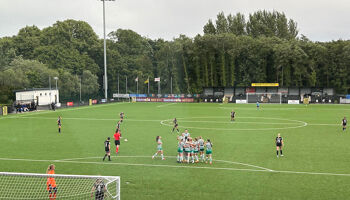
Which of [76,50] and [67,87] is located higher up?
[76,50]

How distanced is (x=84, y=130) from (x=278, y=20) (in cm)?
9807

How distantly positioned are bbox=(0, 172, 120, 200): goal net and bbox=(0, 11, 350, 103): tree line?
68.9 metres

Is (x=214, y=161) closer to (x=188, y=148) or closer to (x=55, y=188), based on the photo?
(x=188, y=148)

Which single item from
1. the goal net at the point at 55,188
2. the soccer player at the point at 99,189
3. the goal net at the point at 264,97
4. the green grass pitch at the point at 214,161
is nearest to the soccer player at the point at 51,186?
the goal net at the point at 55,188

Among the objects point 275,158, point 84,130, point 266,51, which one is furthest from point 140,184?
point 266,51

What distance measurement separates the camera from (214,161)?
24.7 m

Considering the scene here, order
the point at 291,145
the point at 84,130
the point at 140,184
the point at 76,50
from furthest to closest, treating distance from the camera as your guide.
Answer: the point at 76,50, the point at 84,130, the point at 291,145, the point at 140,184

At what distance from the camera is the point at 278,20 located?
12306cm

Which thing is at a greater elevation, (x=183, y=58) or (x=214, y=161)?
(x=183, y=58)

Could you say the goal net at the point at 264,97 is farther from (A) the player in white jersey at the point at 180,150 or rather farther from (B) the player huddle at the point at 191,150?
(A) the player in white jersey at the point at 180,150

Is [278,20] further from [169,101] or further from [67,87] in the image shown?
[67,87]

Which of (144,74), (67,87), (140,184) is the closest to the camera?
(140,184)

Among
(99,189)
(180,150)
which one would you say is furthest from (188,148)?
(99,189)

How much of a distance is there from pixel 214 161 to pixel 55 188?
1165 cm
